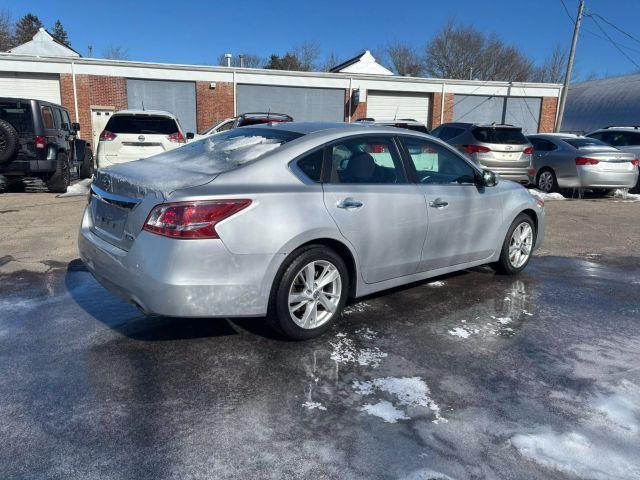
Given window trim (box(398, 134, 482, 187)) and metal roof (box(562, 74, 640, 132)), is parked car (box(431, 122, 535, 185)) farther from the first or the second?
metal roof (box(562, 74, 640, 132))

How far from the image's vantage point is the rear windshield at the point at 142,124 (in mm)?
10164

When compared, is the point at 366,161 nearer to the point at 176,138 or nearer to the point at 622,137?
the point at 176,138

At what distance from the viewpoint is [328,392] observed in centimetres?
308

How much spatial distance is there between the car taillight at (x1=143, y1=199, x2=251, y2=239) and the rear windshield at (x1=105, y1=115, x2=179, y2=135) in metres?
7.66

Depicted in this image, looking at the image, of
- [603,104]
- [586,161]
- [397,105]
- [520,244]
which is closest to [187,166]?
[520,244]

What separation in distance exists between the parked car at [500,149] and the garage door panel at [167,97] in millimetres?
14371

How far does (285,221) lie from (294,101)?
21.4 m

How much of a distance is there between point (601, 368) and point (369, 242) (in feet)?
5.82

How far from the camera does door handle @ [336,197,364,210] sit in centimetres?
374

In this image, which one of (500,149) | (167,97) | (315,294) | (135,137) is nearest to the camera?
(315,294)

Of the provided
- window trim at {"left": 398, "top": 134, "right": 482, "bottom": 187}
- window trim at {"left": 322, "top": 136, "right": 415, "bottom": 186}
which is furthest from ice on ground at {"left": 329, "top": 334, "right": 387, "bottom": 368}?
window trim at {"left": 398, "top": 134, "right": 482, "bottom": 187}

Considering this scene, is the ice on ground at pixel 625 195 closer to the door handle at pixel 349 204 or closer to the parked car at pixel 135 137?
the parked car at pixel 135 137

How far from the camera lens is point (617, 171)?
11.7 meters

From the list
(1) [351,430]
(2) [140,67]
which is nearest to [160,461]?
(1) [351,430]
